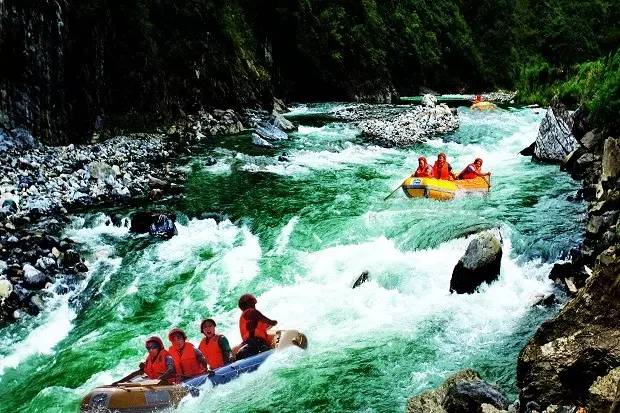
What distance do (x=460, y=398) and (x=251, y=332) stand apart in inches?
131

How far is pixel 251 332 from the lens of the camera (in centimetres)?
778

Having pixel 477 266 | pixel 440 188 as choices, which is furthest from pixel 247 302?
pixel 440 188

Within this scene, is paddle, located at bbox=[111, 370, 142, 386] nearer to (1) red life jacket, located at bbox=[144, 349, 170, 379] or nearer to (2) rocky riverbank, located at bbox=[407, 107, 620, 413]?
(1) red life jacket, located at bbox=[144, 349, 170, 379]

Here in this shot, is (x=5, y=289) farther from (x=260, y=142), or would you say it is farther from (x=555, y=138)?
(x=555, y=138)

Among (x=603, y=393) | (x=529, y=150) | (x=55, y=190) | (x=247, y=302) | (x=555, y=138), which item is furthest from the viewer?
(x=529, y=150)

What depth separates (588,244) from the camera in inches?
361

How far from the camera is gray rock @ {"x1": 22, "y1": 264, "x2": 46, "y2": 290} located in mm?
9453

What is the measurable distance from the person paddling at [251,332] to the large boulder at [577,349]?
11.8 ft

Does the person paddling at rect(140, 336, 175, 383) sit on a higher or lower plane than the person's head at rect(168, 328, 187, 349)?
lower

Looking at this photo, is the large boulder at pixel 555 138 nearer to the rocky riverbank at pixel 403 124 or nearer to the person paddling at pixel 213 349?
the rocky riverbank at pixel 403 124

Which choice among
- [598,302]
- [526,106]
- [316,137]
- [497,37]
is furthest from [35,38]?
[497,37]

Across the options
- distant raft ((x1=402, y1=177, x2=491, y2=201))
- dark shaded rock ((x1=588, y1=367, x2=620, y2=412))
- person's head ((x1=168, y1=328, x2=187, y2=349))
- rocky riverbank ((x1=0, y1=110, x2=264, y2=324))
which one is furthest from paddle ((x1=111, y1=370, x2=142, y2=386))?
distant raft ((x1=402, y1=177, x2=491, y2=201))

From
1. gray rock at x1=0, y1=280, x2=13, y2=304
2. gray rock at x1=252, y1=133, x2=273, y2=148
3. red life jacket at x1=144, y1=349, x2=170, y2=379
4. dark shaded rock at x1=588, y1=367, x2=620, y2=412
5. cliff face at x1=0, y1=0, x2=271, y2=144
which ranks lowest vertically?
red life jacket at x1=144, y1=349, x2=170, y2=379

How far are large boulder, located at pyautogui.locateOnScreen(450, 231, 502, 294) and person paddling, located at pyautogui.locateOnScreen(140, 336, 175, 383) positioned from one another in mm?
4651
